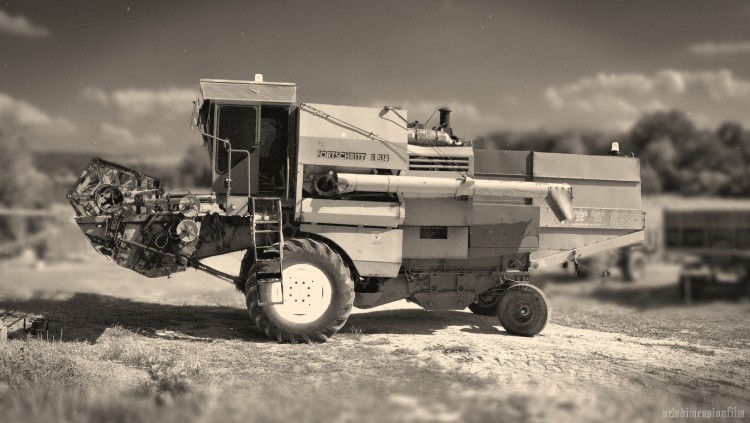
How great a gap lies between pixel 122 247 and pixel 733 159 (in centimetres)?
1699

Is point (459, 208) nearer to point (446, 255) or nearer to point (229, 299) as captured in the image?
point (446, 255)

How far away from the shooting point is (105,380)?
309 inches

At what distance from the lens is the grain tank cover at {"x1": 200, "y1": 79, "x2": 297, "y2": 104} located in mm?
10570

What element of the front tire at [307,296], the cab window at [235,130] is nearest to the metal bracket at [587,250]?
the front tire at [307,296]

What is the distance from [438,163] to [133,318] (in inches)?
250

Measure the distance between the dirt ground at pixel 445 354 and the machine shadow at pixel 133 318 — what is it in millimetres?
33

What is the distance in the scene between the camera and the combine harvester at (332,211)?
1028cm

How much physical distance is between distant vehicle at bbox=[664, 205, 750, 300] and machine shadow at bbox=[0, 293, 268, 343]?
999cm

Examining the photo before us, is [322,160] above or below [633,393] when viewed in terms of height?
above

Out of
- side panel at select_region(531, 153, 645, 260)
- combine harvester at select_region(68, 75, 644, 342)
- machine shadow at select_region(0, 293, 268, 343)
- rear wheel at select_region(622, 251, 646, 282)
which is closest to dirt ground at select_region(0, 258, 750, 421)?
machine shadow at select_region(0, 293, 268, 343)

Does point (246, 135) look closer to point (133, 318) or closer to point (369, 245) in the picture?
point (369, 245)

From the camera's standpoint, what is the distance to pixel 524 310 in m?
11.6

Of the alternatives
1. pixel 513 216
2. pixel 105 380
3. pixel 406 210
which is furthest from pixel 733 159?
pixel 105 380

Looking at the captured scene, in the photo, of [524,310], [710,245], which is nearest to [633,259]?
[710,245]
